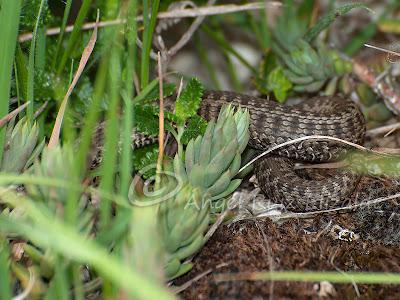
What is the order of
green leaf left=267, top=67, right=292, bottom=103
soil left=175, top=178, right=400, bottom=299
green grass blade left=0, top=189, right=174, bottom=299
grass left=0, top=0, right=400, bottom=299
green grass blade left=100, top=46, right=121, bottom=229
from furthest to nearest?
green leaf left=267, top=67, right=292, bottom=103 < soil left=175, top=178, right=400, bottom=299 < green grass blade left=100, top=46, right=121, bottom=229 < grass left=0, top=0, right=400, bottom=299 < green grass blade left=0, top=189, right=174, bottom=299

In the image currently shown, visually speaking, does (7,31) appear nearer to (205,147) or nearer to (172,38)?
(205,147)

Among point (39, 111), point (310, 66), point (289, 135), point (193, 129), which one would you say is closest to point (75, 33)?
point (39, 111)

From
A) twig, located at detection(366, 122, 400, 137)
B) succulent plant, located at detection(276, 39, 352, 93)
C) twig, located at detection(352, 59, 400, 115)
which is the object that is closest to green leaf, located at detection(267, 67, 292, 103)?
succulent plant, located at detection(276, 39, 352, 93)

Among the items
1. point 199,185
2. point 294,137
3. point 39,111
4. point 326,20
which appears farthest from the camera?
point 326,20

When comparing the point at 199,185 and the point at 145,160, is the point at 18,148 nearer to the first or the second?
the point at 145,160

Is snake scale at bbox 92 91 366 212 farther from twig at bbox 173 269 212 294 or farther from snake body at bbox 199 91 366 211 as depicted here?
twig at bbox 173 269 212 294

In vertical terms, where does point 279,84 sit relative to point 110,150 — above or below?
below

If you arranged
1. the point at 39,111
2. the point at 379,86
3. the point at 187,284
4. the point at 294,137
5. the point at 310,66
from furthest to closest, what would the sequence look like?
the point at 379,86 < the point at 310,66 < the point at 294,137 < the point at 39,111 < the point at 187,284
